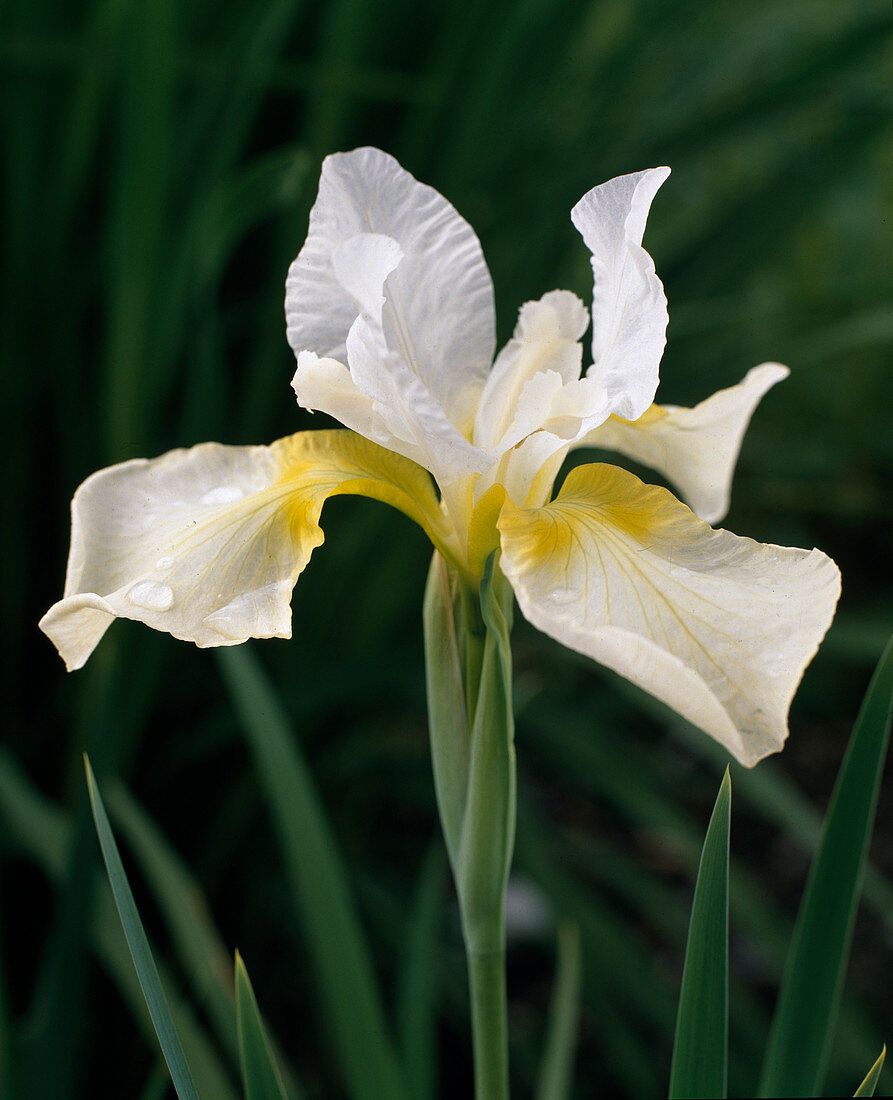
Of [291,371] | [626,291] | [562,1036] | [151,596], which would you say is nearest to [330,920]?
[562,1036]

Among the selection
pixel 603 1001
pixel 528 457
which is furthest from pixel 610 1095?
pixel 528 457

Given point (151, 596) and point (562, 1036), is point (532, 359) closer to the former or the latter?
point (151, 596)

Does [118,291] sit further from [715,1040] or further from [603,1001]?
[603,1001]

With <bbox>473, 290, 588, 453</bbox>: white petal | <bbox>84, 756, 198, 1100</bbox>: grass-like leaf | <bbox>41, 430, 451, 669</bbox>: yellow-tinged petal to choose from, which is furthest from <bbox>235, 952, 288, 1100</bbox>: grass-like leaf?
<bbox>473, 290, 588, 453</bbox>: white petal

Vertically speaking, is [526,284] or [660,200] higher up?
[660,200]

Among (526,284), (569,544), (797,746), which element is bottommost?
(797,746)

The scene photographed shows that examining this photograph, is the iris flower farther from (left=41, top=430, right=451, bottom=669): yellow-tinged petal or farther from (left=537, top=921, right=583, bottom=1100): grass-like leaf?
(left=537, top=921, right=583, bottom=1100): grass-like leaf

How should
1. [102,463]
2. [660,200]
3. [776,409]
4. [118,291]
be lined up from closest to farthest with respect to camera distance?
[118,291] < [102,463] < [660,200] < [776,409]
